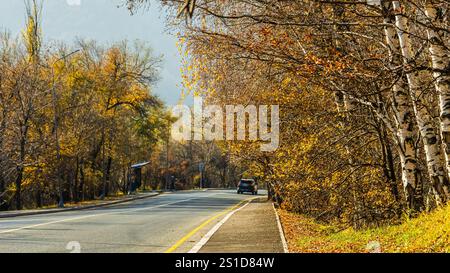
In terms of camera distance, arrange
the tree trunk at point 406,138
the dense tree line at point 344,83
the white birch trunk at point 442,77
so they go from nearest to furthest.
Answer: the white birch trunk at point 442,77
the dense tree line at point 344,83
the tree trunk at point 406,138

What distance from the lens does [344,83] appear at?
45.0ft

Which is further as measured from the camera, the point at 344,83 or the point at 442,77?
the point at 344,83

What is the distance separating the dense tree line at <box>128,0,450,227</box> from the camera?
34.9ft

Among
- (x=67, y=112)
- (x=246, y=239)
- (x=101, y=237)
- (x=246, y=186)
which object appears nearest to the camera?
(x=246, y=239)

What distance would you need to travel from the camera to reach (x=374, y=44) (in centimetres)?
1414

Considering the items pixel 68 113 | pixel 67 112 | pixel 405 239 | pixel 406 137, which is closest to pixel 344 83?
pixel 406 137

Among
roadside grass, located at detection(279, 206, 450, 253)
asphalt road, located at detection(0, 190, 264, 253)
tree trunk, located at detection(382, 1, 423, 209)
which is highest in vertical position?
tree trunk, located at detection(382, 1, 423, 209)

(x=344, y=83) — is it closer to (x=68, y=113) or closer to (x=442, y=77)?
(x=442, y=77)

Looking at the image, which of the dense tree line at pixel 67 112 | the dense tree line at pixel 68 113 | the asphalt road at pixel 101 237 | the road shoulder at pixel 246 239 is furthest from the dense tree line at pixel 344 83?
the dense tree line at pixel 67 112

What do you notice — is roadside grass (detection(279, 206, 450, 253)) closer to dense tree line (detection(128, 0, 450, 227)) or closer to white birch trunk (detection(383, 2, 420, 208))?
dense tree line (detection(128, 0, 450, 227))

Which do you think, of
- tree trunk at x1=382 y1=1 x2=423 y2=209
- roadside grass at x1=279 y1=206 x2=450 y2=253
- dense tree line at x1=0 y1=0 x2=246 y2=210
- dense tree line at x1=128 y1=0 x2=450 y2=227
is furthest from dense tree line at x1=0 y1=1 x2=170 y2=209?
tree trunk at x1=382 y1=1 x2=423 y2=209

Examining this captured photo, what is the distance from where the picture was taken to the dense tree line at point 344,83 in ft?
34.9

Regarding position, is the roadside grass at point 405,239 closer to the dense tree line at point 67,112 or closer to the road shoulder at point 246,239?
the road shoulder at point 246,239
